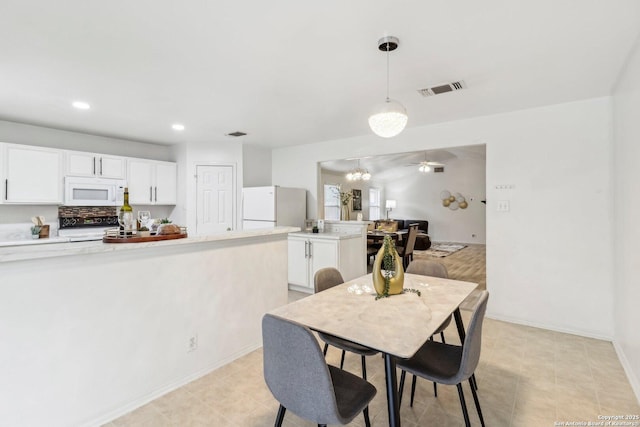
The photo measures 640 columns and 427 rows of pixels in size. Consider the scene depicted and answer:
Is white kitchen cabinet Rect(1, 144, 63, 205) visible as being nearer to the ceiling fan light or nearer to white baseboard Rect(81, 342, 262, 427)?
white baseboard Rect(81, 342, 262, 427)

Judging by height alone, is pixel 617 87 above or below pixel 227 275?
above

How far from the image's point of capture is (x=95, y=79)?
8.50ft

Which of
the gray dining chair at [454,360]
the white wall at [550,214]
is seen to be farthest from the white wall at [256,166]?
the gray dining chair at [454,360]

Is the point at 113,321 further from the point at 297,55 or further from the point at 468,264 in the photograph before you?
the point at 468,264

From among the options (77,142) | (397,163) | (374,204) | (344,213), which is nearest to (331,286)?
(77,142)

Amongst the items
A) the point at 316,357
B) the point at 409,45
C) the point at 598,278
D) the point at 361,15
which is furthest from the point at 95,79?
the point at 598,278

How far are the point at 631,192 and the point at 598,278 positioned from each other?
1192 mm

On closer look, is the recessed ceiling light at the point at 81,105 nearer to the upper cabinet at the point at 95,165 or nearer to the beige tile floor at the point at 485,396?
the upper cabinet at the point at 95,165

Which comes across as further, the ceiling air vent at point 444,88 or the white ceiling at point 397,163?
the white ceiling at point 397,163

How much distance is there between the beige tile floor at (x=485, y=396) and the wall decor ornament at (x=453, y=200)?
26.0ft

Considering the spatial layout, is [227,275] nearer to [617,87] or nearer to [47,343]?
[47,343]

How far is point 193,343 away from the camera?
2.34 metres

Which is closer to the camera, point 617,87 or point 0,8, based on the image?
point 0,8

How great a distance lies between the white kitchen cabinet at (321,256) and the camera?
4289mm
